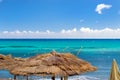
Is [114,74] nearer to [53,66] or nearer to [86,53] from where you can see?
[53,66]

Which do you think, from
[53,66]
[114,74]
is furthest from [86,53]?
[114,74]

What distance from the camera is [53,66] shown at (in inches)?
451

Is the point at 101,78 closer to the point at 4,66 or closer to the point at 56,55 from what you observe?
the point at 4,66

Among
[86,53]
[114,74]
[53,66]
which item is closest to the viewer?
[114,74]

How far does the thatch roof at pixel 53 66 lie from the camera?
11398 millimetres

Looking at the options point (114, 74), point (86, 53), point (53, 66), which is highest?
point (114, 74)

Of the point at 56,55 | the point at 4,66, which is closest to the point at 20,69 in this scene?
the point at 56,55

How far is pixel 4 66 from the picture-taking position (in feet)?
50.9

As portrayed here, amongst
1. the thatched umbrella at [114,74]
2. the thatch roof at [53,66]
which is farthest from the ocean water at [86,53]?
the thatched umbrella at [114,74]

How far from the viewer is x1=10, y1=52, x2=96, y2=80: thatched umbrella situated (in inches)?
449

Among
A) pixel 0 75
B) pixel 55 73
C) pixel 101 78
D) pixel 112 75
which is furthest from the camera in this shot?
pixel 0 75

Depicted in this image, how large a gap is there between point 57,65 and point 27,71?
0.90 metres

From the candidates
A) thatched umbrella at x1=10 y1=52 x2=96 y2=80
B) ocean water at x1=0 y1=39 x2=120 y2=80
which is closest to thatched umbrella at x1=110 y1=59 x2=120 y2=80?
ocean water at x1=0 y1=39 x2=120 y2=80

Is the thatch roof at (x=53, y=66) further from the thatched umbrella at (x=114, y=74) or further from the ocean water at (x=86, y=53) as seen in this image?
the thatched umbrella at (x=114, y=74)
